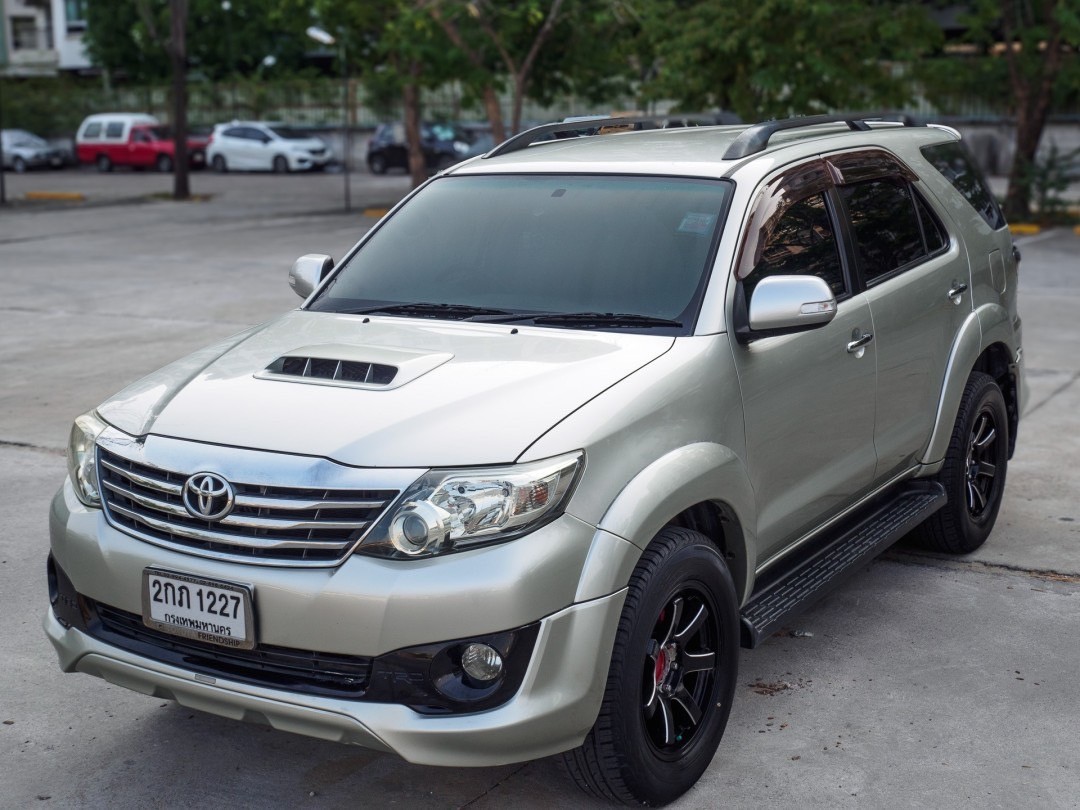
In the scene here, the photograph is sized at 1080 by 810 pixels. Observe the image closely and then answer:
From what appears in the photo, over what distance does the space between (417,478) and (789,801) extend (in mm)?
1420

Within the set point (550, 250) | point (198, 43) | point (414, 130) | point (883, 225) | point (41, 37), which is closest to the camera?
Answer: point (550, 250)

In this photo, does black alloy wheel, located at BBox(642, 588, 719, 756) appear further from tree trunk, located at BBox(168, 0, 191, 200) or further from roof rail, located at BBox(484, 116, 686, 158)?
tree trunk, located at BBox(168, 0, 191, 200)

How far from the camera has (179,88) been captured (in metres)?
28.8

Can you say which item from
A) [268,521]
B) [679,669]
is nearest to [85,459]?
[268,521]

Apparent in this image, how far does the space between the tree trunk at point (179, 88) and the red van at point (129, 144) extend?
12591 mm

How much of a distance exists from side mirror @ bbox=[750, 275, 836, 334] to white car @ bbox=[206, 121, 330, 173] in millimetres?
37736

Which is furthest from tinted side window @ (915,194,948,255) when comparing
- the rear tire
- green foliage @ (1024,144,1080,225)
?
green foliage @ (1024,144,1080,225)

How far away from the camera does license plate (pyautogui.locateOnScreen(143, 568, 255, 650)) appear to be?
3266mm

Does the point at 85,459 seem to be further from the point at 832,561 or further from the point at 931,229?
the point at 931,229

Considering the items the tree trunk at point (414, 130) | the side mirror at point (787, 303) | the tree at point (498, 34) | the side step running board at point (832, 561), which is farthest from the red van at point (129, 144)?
the side mirror at point (787, 303)

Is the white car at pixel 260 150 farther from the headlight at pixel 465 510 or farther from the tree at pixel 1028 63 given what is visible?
the headlight at pixel 465 510

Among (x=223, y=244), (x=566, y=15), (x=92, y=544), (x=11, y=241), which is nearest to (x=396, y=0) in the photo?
(x=566, y=15)

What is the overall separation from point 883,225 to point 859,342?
69 centimetres

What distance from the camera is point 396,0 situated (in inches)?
869
